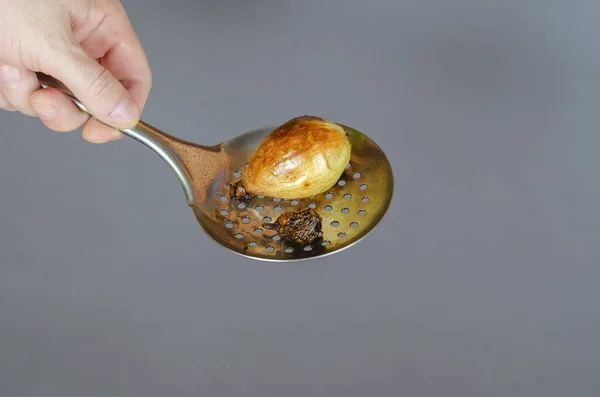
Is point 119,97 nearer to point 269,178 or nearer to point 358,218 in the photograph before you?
point 269,178

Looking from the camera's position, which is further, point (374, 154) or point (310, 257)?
point (374, 154)

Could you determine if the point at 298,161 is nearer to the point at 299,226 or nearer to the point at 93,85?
the point at 299,226

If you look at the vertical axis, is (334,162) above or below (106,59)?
below

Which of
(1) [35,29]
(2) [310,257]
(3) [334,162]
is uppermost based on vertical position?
(1) [35,29]

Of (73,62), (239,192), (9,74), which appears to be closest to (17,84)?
(9,74)

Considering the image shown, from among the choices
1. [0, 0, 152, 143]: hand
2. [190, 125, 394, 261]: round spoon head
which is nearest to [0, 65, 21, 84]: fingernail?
[0, 0, 152, 143]: hand

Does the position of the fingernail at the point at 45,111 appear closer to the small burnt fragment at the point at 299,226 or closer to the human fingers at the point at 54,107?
the human fingers at the point at 54,107

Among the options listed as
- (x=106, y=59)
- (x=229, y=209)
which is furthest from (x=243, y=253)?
(x=106, y=59)

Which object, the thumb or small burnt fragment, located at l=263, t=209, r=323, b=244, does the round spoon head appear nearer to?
small burnt fragment, located at l=263, t=209, r=323, b=244
